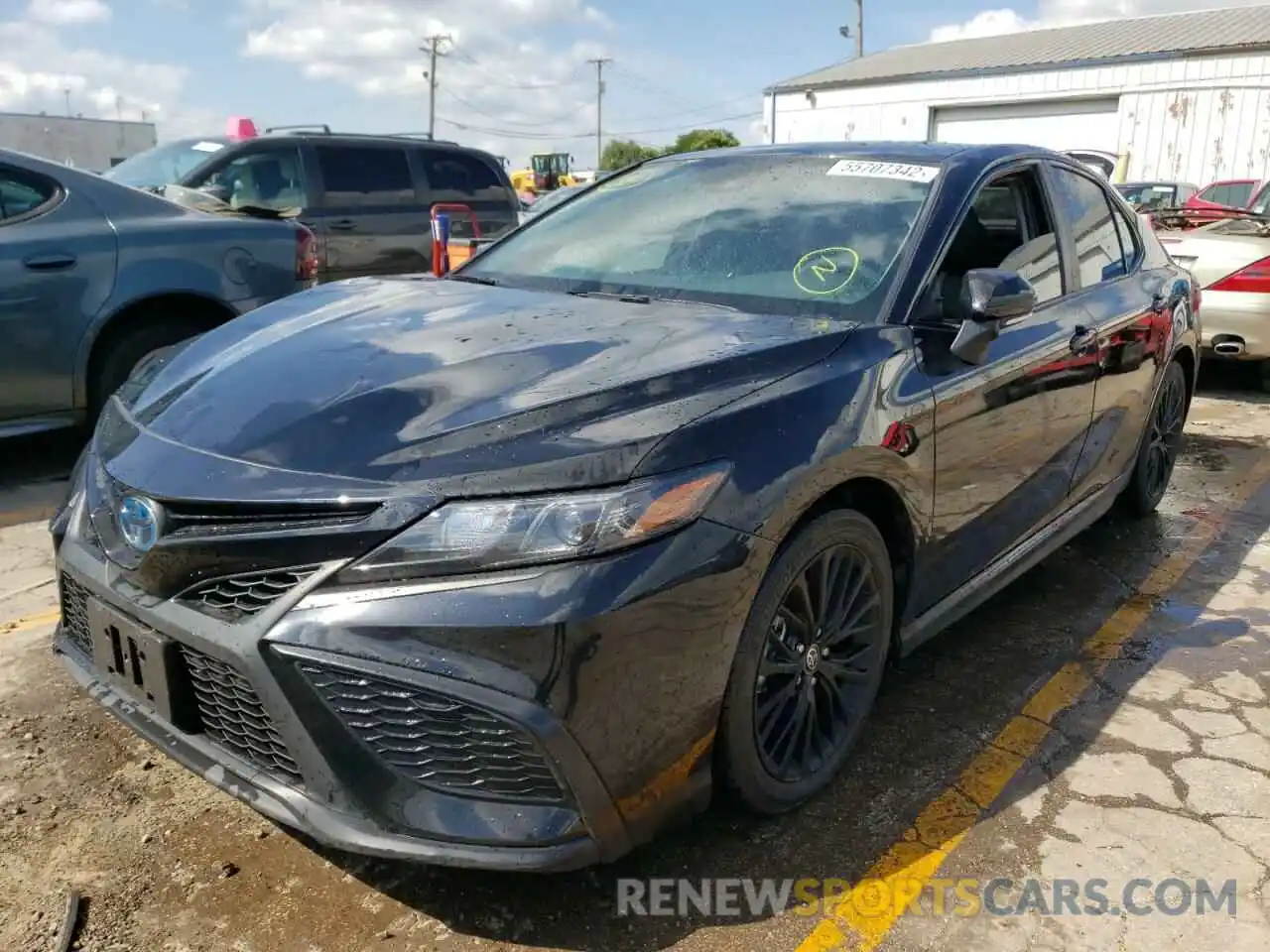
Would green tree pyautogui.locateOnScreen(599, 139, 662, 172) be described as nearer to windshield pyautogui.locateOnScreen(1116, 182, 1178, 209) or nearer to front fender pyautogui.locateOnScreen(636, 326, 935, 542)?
windshield pyautogui.locateOnScreen(1116, 182, 1178, 209)

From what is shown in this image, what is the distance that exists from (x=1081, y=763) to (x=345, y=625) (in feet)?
6.73

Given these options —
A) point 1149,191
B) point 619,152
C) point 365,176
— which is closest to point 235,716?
point 365,176

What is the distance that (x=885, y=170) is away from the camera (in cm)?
319

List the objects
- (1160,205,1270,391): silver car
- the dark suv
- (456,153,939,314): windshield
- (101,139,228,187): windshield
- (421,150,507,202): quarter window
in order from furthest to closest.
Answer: (421,150,507,202): quarter window, (101,139,228,187): windshield, the dark suv, (1160,205,1270,391): silver car, (456,153,939,314): windshield

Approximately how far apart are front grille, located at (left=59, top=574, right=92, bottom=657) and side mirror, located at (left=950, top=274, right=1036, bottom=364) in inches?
86.1

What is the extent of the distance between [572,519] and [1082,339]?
2338mm

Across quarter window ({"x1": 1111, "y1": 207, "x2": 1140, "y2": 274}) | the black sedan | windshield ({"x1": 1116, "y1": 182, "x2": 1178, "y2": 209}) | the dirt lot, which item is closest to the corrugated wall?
windshield ({"x1": 1116, "y1": 182, "x2": 1178, "y2": 209})

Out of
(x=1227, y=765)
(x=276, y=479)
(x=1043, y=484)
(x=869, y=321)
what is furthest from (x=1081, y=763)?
(x=276, y=479)

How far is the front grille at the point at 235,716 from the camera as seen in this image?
6.38 feet

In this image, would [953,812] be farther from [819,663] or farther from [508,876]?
[508,876]

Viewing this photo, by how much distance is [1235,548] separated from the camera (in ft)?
15.1

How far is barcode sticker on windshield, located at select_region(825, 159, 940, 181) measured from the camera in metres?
3.13

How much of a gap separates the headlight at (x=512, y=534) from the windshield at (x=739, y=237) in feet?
3.55

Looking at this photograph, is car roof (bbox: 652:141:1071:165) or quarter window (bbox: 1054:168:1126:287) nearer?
car roof (bbox: 652:141:1071:165)
